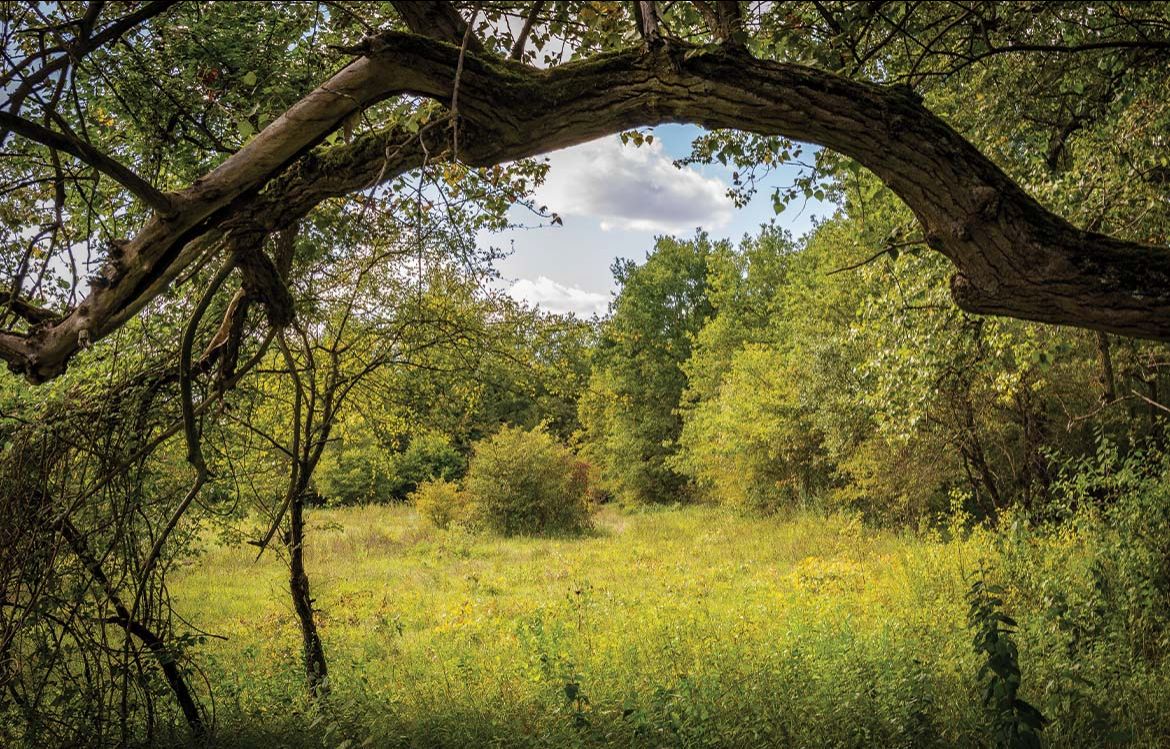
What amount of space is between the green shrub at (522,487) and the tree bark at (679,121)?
17.1 metres

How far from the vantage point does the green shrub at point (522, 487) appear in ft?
63.7

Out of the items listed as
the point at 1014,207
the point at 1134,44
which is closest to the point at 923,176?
the point at 1014,207

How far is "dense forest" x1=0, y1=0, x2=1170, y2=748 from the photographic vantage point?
254 cm

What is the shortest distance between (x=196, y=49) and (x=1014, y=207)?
562 centimetres

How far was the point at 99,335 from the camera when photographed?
2.45 meters

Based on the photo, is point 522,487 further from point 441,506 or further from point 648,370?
point 648,370

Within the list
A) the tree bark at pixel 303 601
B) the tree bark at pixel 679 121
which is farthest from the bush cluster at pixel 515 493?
the tree bark at pixel 679 121

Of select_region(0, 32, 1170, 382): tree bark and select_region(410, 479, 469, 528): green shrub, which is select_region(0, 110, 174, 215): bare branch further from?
select_region(410, 479, 469, 528): green shrub

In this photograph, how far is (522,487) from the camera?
19609 millimetres

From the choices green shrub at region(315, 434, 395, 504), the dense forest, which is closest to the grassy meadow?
the dense forest

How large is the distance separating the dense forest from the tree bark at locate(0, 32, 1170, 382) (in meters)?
A: 0.01

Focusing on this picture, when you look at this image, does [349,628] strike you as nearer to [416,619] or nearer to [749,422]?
[416,619]

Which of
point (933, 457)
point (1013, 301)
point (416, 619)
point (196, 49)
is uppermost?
point (196, 49)

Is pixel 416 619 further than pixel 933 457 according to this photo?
No
